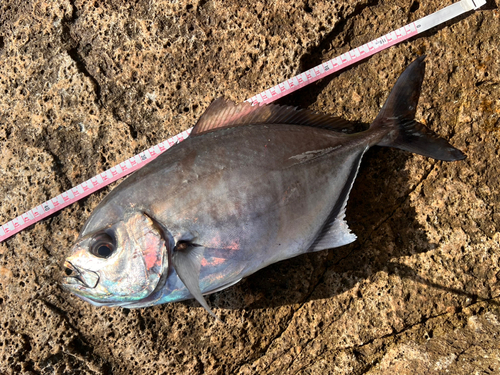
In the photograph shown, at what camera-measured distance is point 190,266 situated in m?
1.57

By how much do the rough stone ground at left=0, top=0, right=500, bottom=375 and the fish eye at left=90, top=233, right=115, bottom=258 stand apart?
0.58 m

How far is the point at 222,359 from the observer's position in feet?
6.70

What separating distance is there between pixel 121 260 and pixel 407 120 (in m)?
1.60

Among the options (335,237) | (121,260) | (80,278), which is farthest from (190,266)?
(335,237)

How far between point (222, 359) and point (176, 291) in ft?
2.27

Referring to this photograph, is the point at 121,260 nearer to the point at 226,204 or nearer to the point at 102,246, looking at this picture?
the point at 102,246

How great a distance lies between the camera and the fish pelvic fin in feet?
6.07

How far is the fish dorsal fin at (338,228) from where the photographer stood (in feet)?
5.96

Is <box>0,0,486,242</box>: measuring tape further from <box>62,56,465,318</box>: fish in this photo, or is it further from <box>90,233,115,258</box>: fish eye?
<box>90,233,115,258</box>: fish eye

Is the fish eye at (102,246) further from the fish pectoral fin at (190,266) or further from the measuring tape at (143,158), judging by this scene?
the measuring tape at (143,158)

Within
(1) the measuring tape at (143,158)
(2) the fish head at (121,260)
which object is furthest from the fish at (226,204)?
(1) the measuring tape at (143,158)

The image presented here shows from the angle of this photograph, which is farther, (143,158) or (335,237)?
(143,158)

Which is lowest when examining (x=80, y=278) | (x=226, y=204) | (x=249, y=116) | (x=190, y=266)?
(x=190, y=266)

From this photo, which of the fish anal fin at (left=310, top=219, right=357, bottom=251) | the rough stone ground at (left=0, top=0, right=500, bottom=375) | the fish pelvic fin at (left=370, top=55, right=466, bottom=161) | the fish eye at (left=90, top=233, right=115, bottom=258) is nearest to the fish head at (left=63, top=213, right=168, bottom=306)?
the fish eye at (left=90, top=233, right=115, bottom=258)
